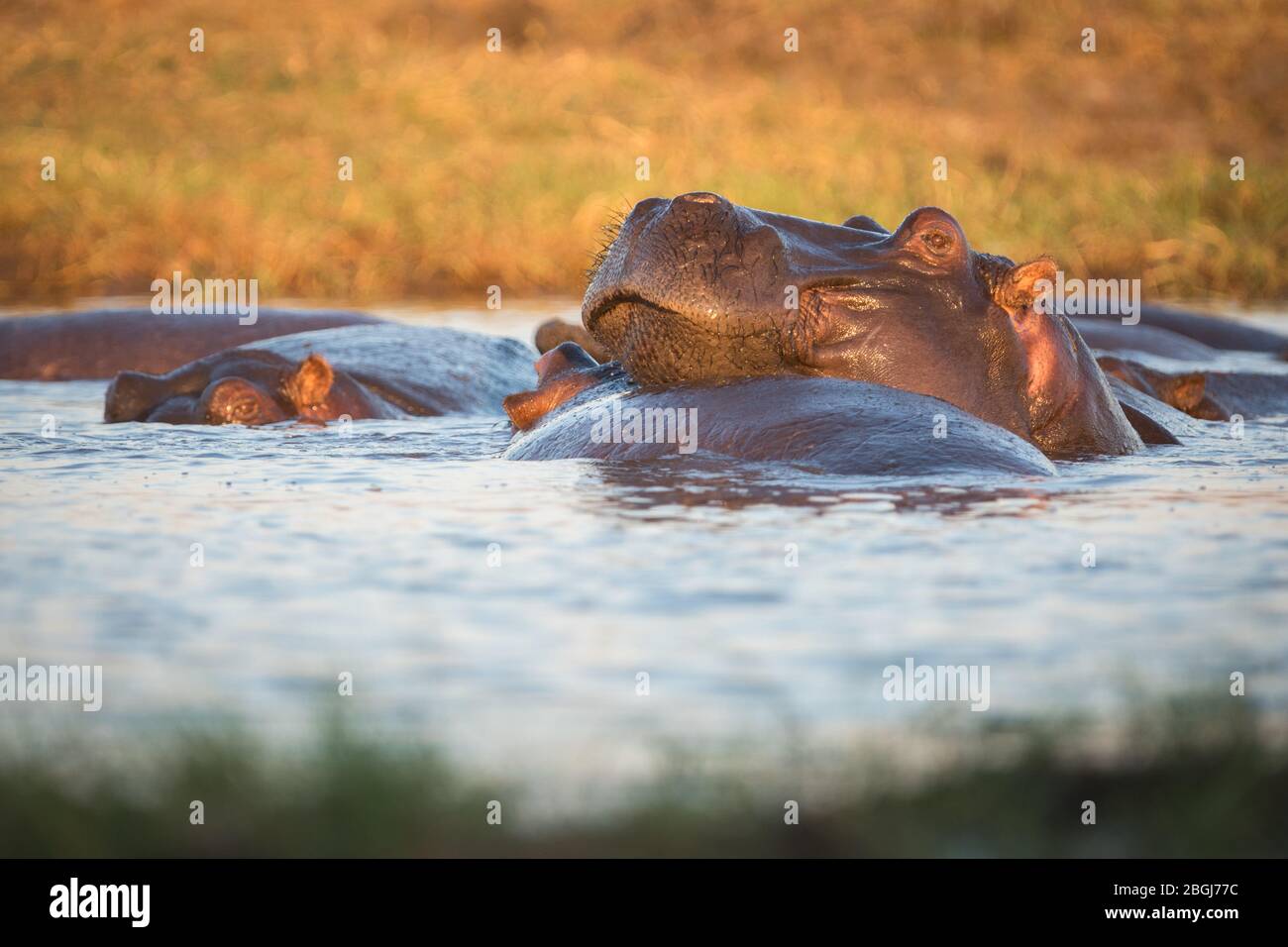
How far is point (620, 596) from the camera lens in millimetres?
4242

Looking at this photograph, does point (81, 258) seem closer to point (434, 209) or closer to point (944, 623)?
point (434, 209)

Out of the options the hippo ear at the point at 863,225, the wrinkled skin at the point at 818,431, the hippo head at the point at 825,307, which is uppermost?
the hippo ear at the point at 863,225

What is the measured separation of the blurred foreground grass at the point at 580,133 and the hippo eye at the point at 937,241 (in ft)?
31.1

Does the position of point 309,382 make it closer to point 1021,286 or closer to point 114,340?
point 114,340

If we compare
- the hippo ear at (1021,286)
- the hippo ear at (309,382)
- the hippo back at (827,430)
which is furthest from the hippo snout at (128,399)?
the hippo ear at (1021,286)

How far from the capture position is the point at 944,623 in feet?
13.1

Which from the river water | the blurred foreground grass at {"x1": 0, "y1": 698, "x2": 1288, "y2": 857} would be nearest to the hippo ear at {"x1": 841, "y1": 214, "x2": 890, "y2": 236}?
the river water

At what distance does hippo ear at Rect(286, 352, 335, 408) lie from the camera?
25.6ft

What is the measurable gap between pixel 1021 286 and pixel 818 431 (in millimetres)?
844

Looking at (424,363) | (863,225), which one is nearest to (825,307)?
(863,225)

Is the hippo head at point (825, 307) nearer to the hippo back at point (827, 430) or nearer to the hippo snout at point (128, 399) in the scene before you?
the hippo back at point (827, 430)

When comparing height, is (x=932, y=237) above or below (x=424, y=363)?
above

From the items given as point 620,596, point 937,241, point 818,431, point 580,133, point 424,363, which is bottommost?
point 620,596

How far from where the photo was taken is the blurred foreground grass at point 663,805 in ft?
9.32
